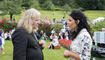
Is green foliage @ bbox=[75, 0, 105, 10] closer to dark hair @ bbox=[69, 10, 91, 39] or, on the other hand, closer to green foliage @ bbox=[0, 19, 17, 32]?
green foliage @ bbox=[0, 19, 17, 32]

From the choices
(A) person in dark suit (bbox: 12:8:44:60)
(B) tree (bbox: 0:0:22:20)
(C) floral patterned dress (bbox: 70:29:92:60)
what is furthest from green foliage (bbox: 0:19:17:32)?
(C) floral patterned dress (bbox: 70:29:92:60)

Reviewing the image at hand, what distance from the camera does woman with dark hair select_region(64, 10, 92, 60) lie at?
257 cm

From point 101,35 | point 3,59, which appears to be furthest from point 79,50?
point 3,59

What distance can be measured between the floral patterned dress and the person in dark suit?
57 cm

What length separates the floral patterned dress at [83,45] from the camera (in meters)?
2.56

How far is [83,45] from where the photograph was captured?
8.44ft

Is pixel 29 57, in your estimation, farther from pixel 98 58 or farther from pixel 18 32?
pixel 98 58

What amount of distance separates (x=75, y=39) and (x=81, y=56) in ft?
0.95

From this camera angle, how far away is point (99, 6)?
71.7 meters

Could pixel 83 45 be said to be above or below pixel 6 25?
above

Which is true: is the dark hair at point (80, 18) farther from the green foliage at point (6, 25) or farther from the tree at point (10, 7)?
the tree at point (10, 7)

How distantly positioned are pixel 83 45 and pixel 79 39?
0.13 m

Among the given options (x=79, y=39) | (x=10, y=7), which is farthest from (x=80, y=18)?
(x=10, y=7)

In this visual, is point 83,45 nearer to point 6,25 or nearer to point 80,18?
point 80,18
